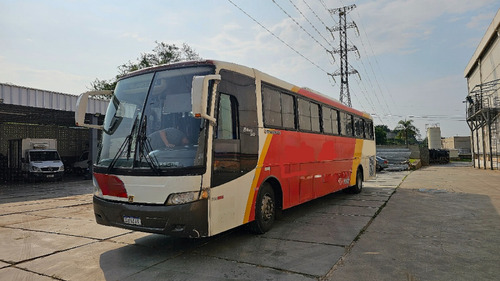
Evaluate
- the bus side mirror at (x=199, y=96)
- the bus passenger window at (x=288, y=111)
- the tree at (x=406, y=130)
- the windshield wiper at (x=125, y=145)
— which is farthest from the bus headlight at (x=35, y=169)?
the tree at (x=406, y=130)

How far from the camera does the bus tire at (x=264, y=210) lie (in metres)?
5.89

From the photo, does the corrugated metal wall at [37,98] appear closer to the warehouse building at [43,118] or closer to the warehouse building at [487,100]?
the warehouse building at [43,118]

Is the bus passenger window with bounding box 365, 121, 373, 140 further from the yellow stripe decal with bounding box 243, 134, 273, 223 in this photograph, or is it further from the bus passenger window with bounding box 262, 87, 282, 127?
the yellow stripe decal with bounding box 243, 134, 273, 223

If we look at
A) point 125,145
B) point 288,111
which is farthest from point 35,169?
point 288,111

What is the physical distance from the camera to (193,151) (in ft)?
15.0

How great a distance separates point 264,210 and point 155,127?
8.69ft

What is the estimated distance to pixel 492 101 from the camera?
25406 millimetres

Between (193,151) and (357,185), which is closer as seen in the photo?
(193,151)

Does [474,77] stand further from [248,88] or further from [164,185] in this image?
[164,185]

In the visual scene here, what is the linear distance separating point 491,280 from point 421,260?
879 millimetres

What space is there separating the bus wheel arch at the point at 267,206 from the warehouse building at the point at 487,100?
923 inches

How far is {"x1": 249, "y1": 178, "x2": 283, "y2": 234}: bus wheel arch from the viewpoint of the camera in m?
5.91

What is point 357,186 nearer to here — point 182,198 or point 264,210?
point 264,210

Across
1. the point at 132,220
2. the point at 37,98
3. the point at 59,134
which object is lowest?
the point at 132,220
